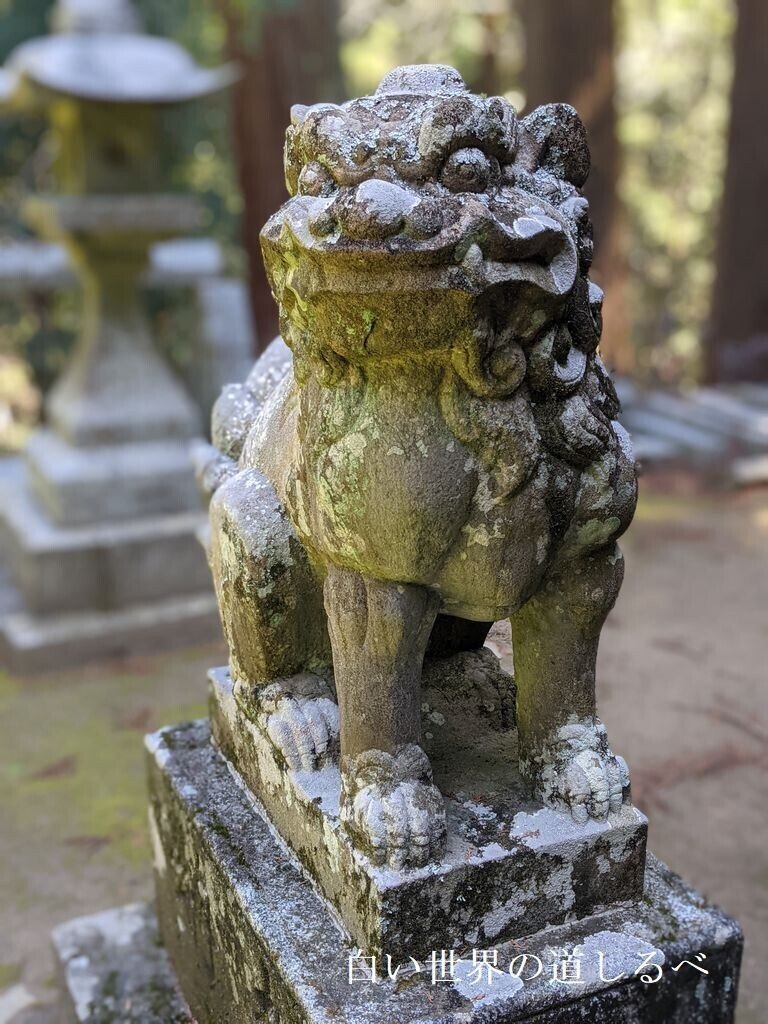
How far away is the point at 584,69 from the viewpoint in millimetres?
6090

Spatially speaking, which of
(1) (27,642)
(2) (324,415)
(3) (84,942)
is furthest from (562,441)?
(1) (27,642)

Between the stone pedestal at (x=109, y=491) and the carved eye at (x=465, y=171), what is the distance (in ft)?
9.70

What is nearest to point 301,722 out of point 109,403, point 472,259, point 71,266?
point 472,259

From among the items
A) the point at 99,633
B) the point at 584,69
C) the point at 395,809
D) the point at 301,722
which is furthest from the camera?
the point at 584,69

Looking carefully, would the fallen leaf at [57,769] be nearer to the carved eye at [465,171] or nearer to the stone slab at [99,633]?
the stone slab at [99,633]

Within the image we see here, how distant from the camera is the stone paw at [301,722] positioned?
1593 millimetres

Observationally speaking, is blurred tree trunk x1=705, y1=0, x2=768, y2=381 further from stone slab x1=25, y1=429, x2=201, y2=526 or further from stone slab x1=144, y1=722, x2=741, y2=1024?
stone slab x1=144, y1=722, x2=741, y2=1024

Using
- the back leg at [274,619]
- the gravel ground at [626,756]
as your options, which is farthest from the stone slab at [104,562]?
the back leg at [274,619]

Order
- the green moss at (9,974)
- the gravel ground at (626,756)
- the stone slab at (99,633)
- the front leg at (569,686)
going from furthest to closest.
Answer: the stone slab at (99,633) < the gravel ground at (626,756) < the green moss at (9,974) < the front leg at (569,686)

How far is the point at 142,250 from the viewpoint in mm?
4164

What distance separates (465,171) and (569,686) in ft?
2.35

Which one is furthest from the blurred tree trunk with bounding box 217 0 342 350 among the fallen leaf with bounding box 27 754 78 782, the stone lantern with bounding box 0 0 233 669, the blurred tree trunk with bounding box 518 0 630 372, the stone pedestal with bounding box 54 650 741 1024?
the stone pedestal with bounding box 54 650 741 1024

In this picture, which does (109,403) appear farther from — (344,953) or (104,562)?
(344,953)

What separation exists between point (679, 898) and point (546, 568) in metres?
0.55
